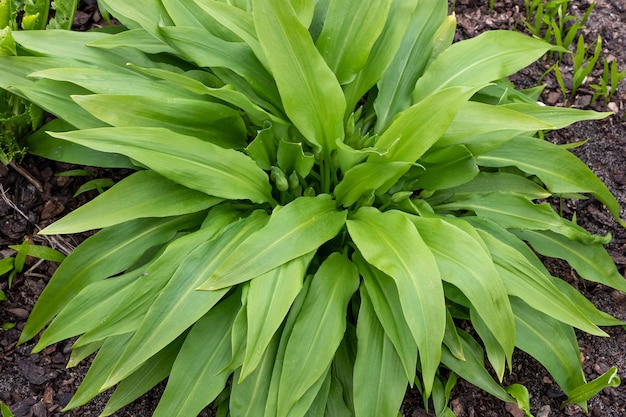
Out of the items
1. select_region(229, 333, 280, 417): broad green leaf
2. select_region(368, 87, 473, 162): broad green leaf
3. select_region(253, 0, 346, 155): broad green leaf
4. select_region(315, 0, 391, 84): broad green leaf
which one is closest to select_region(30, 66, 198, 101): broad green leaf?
select_region(253, 0, 346, 155): broad green leaf

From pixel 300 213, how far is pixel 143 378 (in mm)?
799

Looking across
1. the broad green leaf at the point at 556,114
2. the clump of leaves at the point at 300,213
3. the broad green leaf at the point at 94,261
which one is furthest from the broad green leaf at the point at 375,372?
the broad green leaf at the point at 556,114

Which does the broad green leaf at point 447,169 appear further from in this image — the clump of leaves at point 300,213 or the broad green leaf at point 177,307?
the broad green leaf at point 177,307

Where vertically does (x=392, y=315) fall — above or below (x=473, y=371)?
above

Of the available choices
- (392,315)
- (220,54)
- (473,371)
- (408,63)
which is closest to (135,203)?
(220,54)

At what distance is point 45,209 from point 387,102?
1475 millimetres

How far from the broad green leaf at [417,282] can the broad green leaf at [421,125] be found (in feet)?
0.68

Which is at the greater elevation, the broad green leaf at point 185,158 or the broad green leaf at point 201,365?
the broad green leaf at point 185,158

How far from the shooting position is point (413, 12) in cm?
219

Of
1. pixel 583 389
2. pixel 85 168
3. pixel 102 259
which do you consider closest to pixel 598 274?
pixel 583 389

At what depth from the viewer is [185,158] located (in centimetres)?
178

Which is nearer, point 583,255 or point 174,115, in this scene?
point 174,115

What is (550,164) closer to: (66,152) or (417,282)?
(417,282)

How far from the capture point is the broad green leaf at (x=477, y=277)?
1.75 meters
